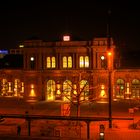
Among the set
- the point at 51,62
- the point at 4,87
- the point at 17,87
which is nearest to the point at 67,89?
the point at 51,62

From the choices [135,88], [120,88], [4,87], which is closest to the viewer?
[135,88]

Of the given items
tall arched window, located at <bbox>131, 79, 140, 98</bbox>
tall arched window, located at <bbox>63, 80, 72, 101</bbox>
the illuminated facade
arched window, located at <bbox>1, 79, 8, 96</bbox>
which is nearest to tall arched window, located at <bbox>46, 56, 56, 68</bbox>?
the illuminated facade

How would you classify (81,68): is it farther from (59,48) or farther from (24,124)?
(24,124)

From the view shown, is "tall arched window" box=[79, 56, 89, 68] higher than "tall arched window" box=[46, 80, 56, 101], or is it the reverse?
"tall arched window" box=[79, 56, 89, 68]

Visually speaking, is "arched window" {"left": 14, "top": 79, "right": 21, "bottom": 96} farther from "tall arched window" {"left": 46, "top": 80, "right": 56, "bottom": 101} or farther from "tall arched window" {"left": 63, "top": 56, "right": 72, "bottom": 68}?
"tall arched window" {"left": 63, "top": 56, "right": 72, "bottom": 68}

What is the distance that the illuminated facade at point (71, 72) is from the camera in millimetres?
55719

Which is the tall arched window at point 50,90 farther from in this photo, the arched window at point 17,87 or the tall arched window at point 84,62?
the arched window at point 17,87

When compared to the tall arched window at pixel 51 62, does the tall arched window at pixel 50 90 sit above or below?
below

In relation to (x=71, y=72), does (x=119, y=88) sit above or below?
below

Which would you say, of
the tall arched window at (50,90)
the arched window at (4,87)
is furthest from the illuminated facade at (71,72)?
the arched window at (4,87)

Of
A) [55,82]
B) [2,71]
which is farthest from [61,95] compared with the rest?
[2,71]

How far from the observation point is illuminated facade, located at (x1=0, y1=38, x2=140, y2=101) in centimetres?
5572

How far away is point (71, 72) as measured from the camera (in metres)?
56.6

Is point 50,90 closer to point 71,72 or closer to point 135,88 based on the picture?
point 71,72
